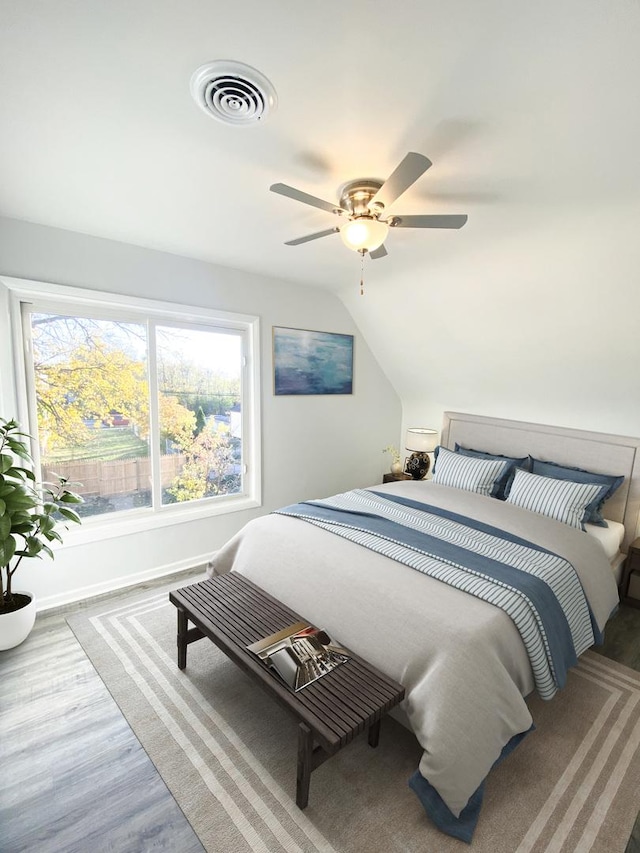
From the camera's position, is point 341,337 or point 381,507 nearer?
point 381,507

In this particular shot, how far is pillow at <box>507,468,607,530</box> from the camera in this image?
8.84 feet

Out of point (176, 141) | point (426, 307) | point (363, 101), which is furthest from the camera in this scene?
point (426, 307)

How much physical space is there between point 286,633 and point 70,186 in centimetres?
236

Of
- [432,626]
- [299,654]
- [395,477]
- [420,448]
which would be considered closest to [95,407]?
[299,654]

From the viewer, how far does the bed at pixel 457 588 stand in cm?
145

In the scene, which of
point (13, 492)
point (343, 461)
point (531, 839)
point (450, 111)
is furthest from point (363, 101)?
point (343, 461)

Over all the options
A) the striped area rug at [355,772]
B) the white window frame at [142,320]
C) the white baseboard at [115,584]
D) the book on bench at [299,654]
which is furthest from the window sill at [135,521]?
the book on bench at [299,654]

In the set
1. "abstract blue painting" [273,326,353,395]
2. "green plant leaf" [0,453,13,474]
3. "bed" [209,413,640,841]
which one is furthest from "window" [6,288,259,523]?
"bed" [209,413,640,841]

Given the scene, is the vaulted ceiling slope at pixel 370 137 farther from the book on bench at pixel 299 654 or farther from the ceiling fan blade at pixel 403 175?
the book on bench at pixel 299 654

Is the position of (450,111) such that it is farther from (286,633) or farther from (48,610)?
(48,610)

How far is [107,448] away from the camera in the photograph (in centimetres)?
287

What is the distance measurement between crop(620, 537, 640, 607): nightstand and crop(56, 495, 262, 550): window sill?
9.48 ft

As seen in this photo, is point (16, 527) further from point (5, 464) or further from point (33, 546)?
point (5, 464)

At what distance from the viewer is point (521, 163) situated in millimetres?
1590
